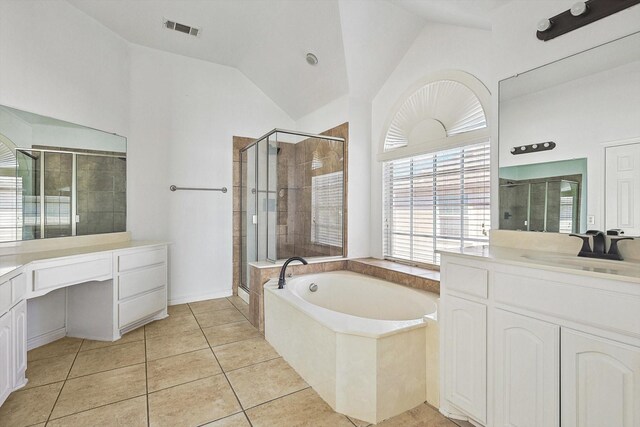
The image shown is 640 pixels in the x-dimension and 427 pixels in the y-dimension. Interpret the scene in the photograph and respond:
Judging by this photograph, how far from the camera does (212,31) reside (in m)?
3.16

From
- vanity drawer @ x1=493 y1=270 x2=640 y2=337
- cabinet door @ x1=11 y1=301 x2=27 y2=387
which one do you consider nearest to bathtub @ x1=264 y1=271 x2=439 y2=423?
vanity drawer @ x1=493 y1=270 x2=640 y2=337

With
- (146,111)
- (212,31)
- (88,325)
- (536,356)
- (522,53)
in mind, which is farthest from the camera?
(146,111)

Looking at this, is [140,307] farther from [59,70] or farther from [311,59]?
[311,59]

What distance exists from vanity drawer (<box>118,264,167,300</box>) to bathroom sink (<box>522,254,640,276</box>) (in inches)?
121

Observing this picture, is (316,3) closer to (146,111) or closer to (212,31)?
(212,31)

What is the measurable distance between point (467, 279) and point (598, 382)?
23.1 inches

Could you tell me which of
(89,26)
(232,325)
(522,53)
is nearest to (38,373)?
(232,325)

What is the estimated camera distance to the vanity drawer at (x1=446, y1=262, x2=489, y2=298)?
4.88 feet

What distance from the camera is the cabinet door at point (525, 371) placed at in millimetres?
1228

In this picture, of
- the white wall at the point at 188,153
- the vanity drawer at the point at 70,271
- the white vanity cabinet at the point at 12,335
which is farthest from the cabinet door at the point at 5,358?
the white wall at the point at 188,153

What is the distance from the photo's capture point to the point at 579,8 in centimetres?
152

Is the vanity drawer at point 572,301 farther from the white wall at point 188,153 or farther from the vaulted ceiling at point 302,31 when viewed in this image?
the white wall at point 188,153

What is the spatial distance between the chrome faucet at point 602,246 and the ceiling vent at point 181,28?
3.63 meters

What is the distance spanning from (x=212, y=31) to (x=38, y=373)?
3.27 metres
